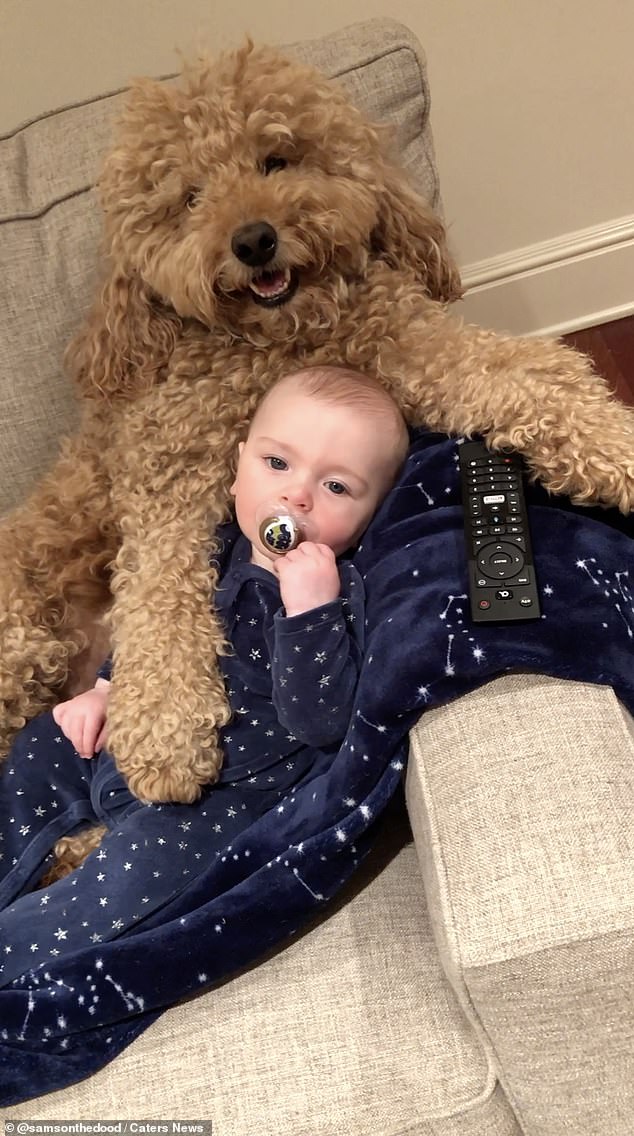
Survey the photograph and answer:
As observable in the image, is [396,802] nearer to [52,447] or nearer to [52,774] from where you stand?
[52,774]

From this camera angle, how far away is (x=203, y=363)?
1.31 metres

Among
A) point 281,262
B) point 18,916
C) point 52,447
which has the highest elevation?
point 281,262

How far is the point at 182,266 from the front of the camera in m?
1.19

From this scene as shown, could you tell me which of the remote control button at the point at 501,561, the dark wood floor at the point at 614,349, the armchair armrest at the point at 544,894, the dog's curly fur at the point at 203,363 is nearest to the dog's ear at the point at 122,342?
the dog's curly fur at the point at 203,363

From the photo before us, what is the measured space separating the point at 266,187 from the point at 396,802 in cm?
84

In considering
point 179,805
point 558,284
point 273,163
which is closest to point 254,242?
point 273,163

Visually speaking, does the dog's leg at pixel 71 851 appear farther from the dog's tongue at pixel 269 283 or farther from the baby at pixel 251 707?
the dog's tongue at pixel 269 283

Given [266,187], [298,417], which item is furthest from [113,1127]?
[266,187]

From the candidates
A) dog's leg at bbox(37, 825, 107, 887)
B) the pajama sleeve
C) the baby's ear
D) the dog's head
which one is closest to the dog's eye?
the dog's head

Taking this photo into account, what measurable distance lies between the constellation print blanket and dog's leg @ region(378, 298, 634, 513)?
0.16 feet

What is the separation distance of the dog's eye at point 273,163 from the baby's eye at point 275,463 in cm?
41

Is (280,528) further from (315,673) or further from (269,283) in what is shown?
(269,283)

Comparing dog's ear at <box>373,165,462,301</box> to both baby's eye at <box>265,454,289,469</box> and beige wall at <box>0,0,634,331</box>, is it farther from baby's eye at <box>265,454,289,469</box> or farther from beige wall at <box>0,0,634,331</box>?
beige wall at <box>0,0,634,331</box>

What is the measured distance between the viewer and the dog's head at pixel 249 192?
46.2 inches
